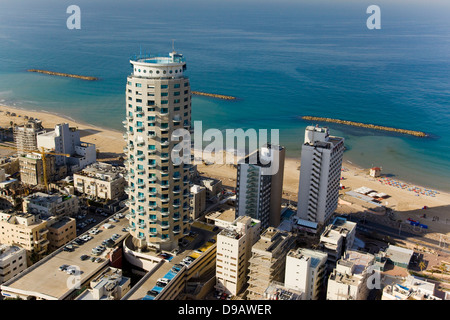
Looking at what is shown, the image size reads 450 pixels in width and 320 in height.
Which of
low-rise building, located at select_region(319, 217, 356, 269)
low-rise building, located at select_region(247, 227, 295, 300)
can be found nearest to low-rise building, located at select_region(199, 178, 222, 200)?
low-rise building, located at select_region(319, 217, 356, 269)

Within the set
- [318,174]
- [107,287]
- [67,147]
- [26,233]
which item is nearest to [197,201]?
[318,174]

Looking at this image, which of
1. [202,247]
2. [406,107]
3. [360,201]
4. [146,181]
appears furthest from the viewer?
[406,107]

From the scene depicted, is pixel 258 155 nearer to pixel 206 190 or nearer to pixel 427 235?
pixel 206 190

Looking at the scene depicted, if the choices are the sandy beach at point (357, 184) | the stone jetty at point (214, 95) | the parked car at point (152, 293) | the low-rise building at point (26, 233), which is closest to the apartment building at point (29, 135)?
the sandy beach at point (357, 184)

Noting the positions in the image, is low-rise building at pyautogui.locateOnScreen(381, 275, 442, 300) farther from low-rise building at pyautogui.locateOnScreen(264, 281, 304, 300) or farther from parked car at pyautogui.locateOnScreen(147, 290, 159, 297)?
parked car at pyautogui.locateOnScreen(147, 290, 159, 297)

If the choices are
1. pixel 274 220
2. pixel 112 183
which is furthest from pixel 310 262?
pixel 112 183

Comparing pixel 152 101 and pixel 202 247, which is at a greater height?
pixel 152 101

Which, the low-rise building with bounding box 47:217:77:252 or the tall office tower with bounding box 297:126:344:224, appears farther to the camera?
the tall office tower with bounding box 297:126:344:224
